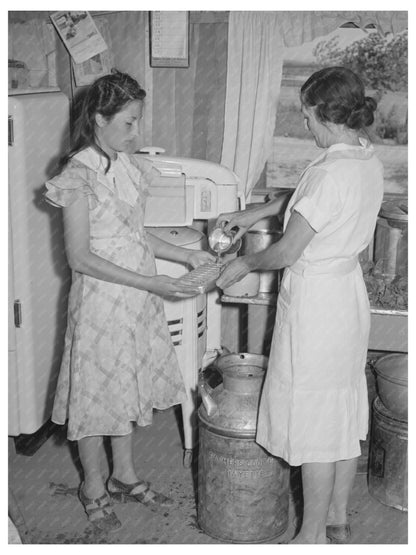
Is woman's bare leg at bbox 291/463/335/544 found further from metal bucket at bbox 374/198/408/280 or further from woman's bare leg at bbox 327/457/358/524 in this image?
metal bucket at bbox 374/198/408/280

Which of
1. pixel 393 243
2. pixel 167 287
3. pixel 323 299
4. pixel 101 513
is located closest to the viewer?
pixel 323 299

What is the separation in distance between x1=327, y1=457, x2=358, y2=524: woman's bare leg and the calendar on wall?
2499 millimetres

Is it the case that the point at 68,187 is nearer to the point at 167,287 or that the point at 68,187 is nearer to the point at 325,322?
the point at 167,287

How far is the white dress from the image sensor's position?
2.68 metres

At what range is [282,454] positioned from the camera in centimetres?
292

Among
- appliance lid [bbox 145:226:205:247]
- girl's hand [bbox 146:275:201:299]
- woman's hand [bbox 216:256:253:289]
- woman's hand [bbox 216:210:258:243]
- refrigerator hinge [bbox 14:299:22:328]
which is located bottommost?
refrigerator hinge [bbox 14:299:22:328]

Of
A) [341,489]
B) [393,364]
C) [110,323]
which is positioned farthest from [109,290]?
[393,364]

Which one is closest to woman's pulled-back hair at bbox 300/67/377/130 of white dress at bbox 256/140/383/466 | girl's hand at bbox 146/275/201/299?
white dress at bbox 256/140/383/466

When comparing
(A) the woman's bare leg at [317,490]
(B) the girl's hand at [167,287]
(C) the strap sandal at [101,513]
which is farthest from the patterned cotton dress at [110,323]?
(A) the woman's bare leg at [317,490]

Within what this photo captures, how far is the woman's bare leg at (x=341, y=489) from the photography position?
3.08 meters

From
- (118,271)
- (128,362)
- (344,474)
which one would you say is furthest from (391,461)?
(118,271)

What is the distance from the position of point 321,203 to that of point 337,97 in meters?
0.37

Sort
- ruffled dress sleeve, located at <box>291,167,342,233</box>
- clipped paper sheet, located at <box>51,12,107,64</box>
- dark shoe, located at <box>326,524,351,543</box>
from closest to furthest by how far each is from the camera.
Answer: ruffled dress sleeve, located at <box>291,167,342,233</box>
dark shoe, located at <box>326,524,351,543</box>
clipped paper sheet, located at <box>51,12,107,64</box>

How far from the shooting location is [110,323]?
3113 millimetres
